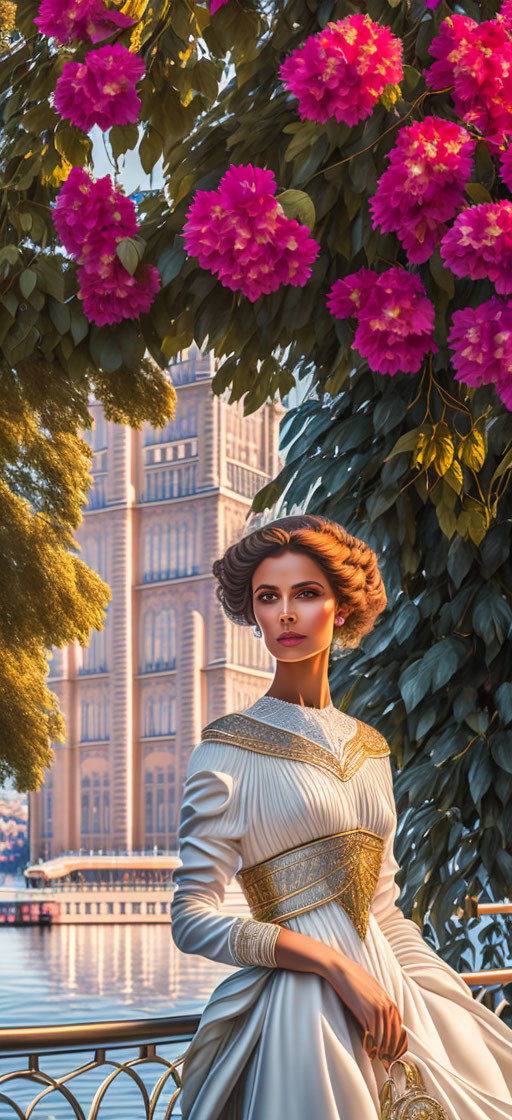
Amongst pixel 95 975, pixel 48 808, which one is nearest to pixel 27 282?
pixel 95 975

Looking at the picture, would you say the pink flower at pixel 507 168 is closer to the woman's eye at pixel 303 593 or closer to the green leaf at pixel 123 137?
the green leaf at pixel 123 137

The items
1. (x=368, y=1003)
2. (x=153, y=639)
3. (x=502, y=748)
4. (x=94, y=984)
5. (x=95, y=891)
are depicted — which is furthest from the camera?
(x=153, y=639)

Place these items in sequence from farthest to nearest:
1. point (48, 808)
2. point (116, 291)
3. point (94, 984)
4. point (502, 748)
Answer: point (48, 808) → point (94, 984) → point (502, 748) → point (116, 291)

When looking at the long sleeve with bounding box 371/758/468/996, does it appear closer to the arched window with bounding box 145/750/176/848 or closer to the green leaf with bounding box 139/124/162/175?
the green leaf with bounding box 139/124/162/175

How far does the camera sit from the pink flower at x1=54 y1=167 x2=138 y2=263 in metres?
1.47

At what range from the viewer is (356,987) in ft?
3.65

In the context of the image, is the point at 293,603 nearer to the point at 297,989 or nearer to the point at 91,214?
the point at 297,989

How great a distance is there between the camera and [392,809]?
1290 millimetres

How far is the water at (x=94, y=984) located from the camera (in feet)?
59.5

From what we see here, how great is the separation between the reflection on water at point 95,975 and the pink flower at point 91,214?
17.2 meters

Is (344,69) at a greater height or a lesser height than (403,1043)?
greater

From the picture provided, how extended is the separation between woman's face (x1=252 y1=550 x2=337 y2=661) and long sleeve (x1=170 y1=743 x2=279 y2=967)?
0.44ft

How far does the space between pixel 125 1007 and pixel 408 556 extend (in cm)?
2083

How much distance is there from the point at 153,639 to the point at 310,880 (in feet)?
110
